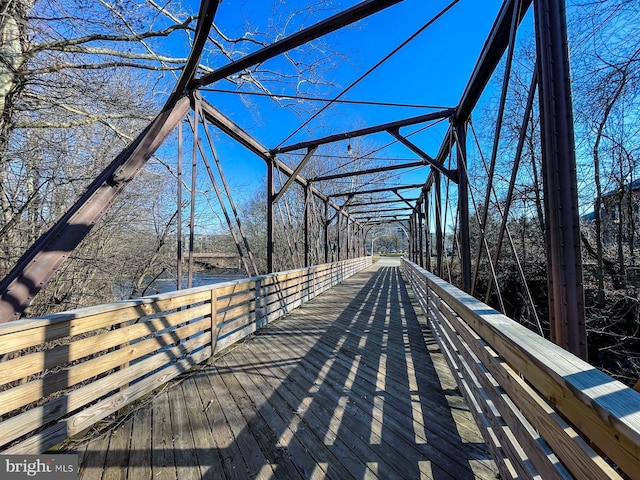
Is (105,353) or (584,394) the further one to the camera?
(105,353)

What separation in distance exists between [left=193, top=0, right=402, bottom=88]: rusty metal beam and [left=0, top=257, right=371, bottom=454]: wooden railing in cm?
270

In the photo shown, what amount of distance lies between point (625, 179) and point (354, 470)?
6628 mm

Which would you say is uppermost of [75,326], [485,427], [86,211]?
[86,211]

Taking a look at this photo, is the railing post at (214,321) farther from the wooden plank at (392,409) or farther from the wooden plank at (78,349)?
the wooden plank at (392,409)

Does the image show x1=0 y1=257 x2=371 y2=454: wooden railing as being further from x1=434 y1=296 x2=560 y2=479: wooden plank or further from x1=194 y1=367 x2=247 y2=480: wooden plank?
x1=434 y1=296 x2=560 y2=479: wooden plank

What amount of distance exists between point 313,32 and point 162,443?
383 centimetres

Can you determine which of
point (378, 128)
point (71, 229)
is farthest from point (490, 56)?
point (71, 229)

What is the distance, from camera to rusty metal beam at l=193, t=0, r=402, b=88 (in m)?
2.64

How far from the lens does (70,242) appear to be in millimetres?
2312

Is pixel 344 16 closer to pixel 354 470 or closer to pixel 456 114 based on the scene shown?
pixel 456 114

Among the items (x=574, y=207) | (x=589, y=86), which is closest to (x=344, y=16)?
(x=574, y=207)

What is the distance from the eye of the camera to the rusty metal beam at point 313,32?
2641 millimetres

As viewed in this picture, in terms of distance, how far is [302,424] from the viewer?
209cm

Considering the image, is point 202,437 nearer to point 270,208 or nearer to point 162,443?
point 162,443
